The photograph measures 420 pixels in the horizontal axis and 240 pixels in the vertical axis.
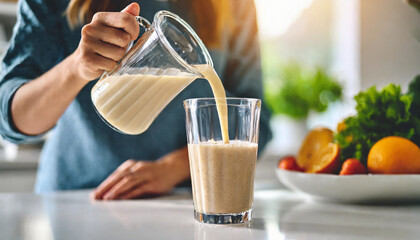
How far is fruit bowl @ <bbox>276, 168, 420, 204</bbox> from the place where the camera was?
78 cm

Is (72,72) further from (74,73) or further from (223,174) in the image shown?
(223,174)

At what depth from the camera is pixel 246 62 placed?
128cm

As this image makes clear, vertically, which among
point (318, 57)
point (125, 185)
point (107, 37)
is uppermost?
point (107, 37)

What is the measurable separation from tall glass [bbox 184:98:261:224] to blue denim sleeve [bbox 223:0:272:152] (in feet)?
1.80

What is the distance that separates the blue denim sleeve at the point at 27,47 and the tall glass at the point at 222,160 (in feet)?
1.90

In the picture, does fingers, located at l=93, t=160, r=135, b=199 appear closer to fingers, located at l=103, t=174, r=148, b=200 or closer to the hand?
fingers, located at l=103, t=174, r=148, b=200

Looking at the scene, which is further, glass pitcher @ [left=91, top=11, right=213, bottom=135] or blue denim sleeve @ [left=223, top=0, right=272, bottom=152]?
blue denim sleeve @ [left=223, top=0, right=272, bottom=152]

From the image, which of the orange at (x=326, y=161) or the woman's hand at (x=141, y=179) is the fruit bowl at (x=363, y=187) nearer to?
the orange at (x=326, y=161)

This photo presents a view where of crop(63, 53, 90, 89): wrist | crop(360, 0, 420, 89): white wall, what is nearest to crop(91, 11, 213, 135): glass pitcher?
crop(63, 53, 90, 89): wrist

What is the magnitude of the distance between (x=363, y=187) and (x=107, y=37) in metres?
0.58

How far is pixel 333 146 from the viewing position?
35.7 inches

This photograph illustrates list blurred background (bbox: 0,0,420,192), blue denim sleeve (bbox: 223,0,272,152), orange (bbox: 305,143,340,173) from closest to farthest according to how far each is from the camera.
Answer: orange (bbox: 305,143,340,173), blue denim sleeve (bbox: 223,0,272,152), blurred background (bbox: 0,0,420,192)

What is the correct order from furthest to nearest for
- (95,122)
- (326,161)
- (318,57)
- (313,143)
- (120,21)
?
(318,57) → (95,122) → (313,143) → (326,161) → (120,21)

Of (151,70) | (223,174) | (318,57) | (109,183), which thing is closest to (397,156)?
(223,174)
